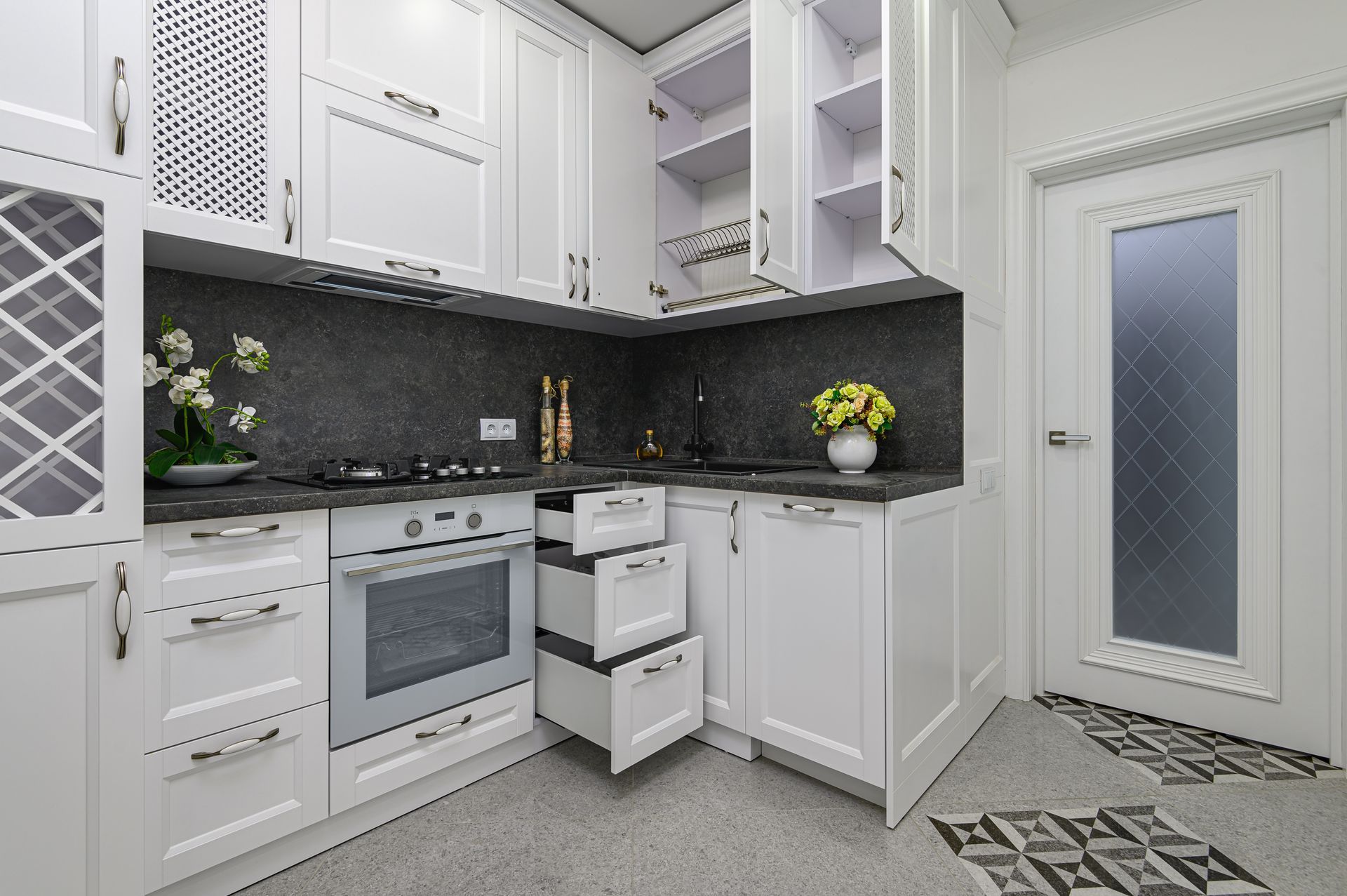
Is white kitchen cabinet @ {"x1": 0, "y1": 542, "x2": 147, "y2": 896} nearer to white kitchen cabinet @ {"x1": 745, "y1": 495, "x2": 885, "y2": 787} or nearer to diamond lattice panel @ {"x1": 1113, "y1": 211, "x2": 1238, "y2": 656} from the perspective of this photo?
white kitchen cabinet @ {"x1": 745, "y1": 495, "x2": 885, "y2": 787}

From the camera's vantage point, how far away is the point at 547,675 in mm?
1904

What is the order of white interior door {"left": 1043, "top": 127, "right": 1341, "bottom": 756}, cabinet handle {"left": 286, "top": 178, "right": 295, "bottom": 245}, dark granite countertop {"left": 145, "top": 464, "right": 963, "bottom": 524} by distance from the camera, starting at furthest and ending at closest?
white interior door {"left": 1043, "top": 127, "right": 1341, "bottom": 756}
cabinet handle {"left": 286, "top": 178, "right": 295, "bottom": 245}
dark granite countertop {"left": 145, "top": 464, "right": 963, "bottom": 524}

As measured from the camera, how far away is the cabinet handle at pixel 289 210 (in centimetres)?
162

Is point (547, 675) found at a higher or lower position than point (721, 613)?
lower

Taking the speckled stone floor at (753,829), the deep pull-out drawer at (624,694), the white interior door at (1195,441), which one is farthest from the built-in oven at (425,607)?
the white interior door at (1195,441)

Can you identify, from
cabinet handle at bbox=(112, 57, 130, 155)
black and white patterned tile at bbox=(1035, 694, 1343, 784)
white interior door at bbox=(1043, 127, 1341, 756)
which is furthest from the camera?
white interior door at bbox=(1043, 127, 1341, 756)

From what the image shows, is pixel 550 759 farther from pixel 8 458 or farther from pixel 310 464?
pixel 8 458

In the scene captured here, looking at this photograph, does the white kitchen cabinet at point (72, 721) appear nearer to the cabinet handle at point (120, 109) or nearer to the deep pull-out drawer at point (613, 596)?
the cabinet handle at point (120, 109)

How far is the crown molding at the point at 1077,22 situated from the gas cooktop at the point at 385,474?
7.47ft

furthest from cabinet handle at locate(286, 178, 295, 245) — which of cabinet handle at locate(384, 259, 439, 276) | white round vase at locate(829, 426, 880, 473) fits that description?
white round vase at locate(829, 426, 880, 473)

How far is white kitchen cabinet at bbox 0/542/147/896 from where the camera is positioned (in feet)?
3.69

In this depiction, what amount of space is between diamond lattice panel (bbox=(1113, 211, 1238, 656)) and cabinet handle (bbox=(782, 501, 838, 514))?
1327 millimetres

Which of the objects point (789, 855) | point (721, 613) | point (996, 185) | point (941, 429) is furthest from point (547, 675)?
point (996, 185)

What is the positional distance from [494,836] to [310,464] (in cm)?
122
